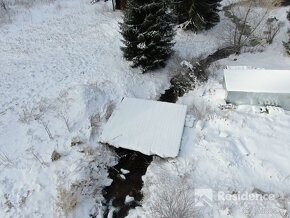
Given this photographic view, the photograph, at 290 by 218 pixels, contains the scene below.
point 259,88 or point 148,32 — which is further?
point 148,32

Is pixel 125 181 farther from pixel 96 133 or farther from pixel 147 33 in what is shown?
pixel 147 33

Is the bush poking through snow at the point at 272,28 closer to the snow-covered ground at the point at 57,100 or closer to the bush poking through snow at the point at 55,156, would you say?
the snow-covered ground at the point at 57,100

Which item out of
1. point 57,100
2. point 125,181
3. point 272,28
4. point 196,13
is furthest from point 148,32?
point 272,28

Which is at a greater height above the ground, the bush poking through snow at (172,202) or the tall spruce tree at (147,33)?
the tall spruce tree at (147,33)

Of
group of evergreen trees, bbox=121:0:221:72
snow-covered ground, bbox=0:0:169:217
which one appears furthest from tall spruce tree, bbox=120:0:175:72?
snow-covered ground, bbox=0:0:169:217

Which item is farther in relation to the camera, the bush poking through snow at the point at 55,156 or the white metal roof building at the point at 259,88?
the white metal roof building at the point at 259,88

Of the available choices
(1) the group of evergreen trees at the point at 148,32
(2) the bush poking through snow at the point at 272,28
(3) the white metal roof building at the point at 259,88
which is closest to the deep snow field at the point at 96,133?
(3) the white metal roof building at the point at 259,88
